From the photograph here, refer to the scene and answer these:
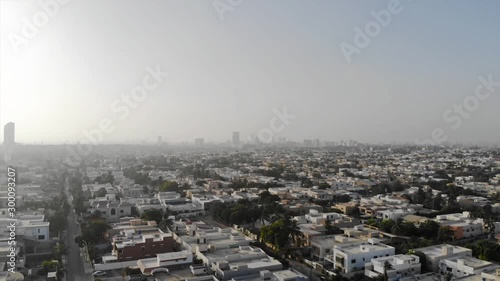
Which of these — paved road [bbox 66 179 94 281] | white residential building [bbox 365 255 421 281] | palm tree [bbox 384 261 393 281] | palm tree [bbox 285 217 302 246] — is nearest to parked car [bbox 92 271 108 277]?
paved road [bbox 66 179 94 281]

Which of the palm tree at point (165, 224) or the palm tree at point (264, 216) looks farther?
the palm tree at point (264, 216)

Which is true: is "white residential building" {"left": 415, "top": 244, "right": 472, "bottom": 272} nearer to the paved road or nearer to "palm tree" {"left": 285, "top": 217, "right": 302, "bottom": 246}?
"palm tree" {"left": 285, "top": 217, "right": 302, "bottom": 246}

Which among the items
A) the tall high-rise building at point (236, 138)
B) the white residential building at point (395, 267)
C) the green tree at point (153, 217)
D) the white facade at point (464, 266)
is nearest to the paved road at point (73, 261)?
the green tree at point (153, 217)

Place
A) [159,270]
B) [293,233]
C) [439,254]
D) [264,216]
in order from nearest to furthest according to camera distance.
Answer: [159,270] < [439,254] < [293,233] < [264,216]

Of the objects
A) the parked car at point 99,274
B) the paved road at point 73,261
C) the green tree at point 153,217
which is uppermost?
the green tree at point 153,217

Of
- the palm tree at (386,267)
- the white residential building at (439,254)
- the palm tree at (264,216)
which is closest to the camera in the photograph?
the palm tree at (386,267)

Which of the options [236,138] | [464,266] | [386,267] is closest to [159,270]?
[386,267]

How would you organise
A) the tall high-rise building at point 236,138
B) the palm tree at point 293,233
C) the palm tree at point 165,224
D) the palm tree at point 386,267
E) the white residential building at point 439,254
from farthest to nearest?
the tall high-rise building at point 236,138, the palm tree at point 165,224, the palm tree at point 293,233, the white residential building at point 439,254, the palm tree at point 386,267

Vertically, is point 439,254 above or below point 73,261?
above

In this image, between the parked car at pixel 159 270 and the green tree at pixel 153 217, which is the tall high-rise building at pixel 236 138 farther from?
the parked car at pixel 159 270

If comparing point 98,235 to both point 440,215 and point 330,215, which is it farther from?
point 440,215

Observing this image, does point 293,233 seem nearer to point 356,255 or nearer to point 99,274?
point 356,255
